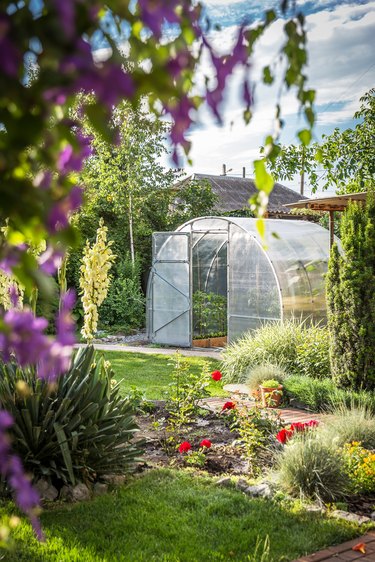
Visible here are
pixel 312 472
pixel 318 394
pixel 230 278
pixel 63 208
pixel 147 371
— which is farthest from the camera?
pixel 230 278

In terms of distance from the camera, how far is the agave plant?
4.58 meters

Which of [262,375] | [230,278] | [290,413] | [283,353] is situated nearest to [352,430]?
[290,413]

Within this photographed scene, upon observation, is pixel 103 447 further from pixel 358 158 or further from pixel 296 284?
pixel 296 284

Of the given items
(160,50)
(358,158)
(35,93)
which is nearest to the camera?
(35,93)

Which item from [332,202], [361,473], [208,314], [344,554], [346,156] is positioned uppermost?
[346,156]

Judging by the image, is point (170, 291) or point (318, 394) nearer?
point (318, 394)

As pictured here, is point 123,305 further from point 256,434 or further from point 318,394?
→ point 256,434

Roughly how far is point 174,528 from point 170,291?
10.9 m

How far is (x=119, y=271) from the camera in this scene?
1762cm

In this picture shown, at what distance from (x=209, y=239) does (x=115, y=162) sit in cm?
415

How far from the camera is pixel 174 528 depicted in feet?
13.5

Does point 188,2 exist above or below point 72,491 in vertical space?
above

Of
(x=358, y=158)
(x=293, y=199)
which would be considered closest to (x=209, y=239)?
(x=358, y=158)

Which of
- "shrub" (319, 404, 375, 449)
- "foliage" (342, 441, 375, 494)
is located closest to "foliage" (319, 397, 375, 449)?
"shrub" (319, 404, 375, 449)
